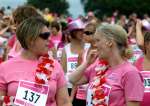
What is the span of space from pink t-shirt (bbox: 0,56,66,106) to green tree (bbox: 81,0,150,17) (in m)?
77.0

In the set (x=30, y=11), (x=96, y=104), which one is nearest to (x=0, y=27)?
(x=30, y=11)

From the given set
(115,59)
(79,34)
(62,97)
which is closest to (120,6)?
(79,34)

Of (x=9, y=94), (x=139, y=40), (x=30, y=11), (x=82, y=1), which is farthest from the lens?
(x=82, y=1)

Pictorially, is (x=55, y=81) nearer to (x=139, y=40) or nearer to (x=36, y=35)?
(x=36, y=35)

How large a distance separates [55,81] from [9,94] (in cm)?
40

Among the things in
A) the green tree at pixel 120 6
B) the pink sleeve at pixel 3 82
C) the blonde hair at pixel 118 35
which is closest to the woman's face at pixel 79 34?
the blonde hair at pixel 118 35

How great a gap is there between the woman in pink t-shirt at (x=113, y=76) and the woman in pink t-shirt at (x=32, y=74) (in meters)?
0.44

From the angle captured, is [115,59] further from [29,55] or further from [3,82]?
[3,82]

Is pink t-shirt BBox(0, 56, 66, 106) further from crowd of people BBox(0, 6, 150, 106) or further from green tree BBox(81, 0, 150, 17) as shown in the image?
green tree BBox(81, 0, 150, 17)

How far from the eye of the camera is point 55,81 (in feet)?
15.9

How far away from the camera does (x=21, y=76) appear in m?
4.76

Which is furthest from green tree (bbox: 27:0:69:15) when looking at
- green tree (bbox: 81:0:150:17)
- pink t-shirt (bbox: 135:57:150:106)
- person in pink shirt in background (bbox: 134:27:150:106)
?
pink t-shirt (bbox: 135:57:150:106)

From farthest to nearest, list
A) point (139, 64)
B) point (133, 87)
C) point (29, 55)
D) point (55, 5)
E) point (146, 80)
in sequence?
point (55, 5) < point (139, 64) < point (146, 80) < point (133, 87) < point (29, 55)

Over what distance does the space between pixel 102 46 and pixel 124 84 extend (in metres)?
0.39
